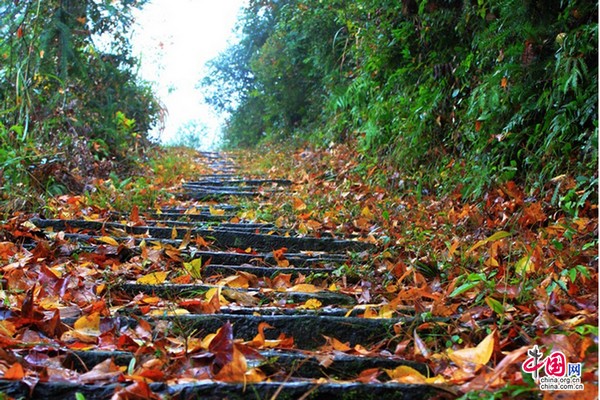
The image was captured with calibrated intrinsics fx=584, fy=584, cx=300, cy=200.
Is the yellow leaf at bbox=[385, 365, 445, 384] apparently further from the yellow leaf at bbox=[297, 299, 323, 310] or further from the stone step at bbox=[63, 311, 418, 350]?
the yellow leaf at bbox=[297, 299, 323, 310]

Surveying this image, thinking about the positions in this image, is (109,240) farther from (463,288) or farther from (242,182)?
(242,182)

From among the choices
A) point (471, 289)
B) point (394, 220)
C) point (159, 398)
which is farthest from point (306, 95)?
point (159, 398)

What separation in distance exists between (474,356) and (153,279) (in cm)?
167

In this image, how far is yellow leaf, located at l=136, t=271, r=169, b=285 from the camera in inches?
113

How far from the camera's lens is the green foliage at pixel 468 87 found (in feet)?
12.7

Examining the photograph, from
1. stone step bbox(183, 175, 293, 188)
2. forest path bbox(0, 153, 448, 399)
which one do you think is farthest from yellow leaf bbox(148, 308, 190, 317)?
stone step bbox(183, 175, 293, 188)

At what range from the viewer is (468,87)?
552 centimetres

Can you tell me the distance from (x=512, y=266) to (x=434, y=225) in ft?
3.95

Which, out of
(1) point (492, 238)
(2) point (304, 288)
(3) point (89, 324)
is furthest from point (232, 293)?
(1) point (492, 238)

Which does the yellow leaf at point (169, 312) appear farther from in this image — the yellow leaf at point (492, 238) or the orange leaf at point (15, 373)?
the yellow leaf at point (492, 238)

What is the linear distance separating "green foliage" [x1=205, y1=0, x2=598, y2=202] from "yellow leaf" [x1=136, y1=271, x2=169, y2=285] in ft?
8.15

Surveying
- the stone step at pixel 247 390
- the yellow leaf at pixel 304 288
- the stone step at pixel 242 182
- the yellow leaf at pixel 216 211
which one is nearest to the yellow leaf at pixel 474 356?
the stone step at pixel 247 390

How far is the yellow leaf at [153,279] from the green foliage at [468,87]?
248 centimetres

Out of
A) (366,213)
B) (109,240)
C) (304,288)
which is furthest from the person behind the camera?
(366,213)
